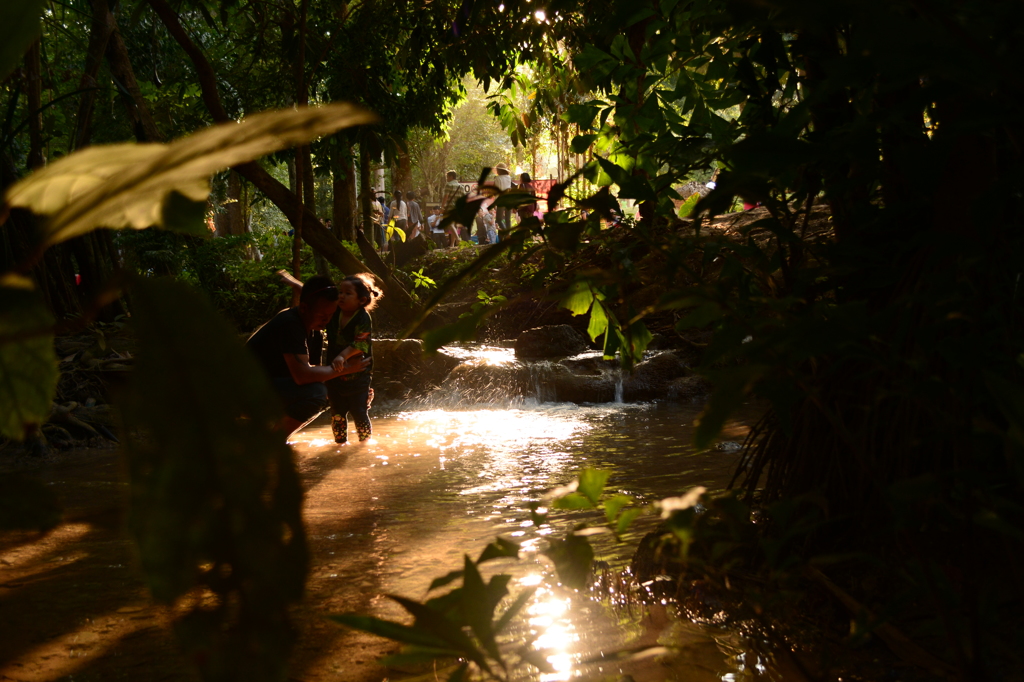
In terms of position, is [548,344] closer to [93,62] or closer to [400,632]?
[93,62]

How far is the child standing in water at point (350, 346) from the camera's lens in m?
6.41

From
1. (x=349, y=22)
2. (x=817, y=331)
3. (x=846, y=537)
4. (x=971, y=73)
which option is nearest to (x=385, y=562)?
(x=846, y=537)

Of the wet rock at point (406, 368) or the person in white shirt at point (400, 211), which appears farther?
the person in white shirt at point (400, 211)

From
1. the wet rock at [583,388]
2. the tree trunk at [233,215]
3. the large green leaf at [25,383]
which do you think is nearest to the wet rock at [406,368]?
the wet rock at [583,388]

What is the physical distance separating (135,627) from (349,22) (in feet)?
26.0

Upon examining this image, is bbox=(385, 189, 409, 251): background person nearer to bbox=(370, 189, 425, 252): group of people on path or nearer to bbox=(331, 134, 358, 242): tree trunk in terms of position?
bbox=(370, 189, 425, 252): group of people on path

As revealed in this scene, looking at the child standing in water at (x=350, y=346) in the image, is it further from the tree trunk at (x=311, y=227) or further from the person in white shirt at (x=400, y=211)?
the person in white shirt at (x=400, y=211)

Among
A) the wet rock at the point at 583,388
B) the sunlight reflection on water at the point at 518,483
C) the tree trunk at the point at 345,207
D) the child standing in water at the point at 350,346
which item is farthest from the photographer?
the tree trunk at the point at 345,207

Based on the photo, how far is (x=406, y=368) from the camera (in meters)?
10.8

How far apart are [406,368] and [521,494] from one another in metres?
6.09

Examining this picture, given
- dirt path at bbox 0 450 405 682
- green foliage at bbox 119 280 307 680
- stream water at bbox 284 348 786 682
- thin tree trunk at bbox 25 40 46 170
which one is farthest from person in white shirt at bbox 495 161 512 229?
green foliage at bbox 119 280 307 680

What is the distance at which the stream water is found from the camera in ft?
7.62

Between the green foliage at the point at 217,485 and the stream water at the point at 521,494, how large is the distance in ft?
2.14

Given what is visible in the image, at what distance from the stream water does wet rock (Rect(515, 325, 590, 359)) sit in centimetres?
133
